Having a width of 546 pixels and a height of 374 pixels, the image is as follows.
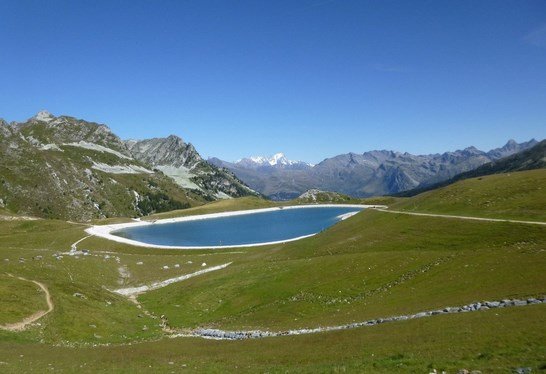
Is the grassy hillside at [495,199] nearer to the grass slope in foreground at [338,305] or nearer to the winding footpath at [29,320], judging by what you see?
the grass slope in foreground at [338,305]

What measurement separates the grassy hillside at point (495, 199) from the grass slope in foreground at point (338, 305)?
0.54 metres

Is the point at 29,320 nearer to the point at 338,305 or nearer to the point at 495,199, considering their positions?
the point at 338,305

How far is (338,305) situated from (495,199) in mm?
40667

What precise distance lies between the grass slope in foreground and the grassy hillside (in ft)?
1.77

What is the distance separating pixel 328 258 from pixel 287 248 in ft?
86.6

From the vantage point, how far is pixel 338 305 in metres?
46.6

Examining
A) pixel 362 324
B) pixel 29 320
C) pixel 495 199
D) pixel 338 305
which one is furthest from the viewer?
pixel 495 199

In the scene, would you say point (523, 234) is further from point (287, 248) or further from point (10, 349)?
point (10, 349)

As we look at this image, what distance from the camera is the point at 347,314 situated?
42.3 m

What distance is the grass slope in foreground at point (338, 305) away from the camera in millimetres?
25219

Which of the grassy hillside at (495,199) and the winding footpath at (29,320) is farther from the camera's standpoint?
the grassy hillside at (495,199)

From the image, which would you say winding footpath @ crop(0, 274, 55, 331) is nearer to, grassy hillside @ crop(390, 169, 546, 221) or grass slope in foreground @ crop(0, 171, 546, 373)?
grass slope in foreground @ crop(0, 171, 546, 373)

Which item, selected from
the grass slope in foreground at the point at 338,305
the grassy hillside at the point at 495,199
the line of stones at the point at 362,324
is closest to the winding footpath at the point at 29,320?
the grass slope in foreground at the point at 338,305

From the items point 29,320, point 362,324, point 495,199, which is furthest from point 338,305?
point 495,199
